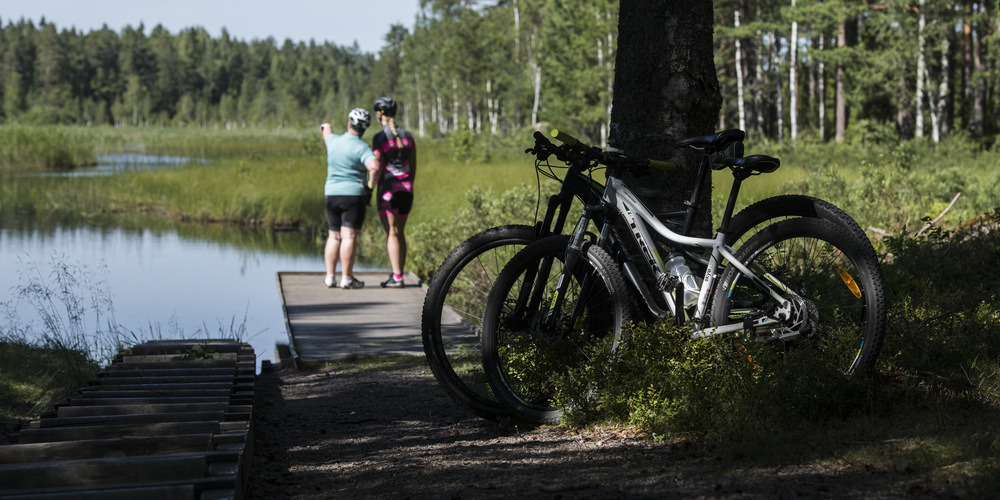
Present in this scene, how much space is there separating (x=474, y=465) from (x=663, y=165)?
179cm

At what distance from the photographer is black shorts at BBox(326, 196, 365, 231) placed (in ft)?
32.2

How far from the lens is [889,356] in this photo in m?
4.16

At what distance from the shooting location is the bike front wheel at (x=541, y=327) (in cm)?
445

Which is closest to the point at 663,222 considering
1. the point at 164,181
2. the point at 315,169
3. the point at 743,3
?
the point at 315,169

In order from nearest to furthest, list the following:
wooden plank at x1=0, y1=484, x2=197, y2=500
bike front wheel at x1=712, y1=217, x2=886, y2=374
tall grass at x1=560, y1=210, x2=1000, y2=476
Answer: wooden plank at x1=0, y1=484, x2=197, y2=500, tall grass at x1=560, y1=210, x2=1000, y2=476, bike front wheel at x1=712, y1=217, x2=886, y2=374

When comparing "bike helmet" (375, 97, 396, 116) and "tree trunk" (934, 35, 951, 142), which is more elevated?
"tree trunk" (934, 35, 951, 142)

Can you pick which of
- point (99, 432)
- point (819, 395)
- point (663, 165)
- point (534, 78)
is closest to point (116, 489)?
point (99, 432)

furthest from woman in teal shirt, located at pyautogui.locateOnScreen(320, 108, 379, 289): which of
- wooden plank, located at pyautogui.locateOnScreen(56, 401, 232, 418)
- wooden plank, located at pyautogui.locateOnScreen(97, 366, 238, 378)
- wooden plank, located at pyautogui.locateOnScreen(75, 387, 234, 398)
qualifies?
wooden plank, located at pyautogui.locateOnScreen(56, 401, 232, 418)

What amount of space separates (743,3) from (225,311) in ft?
122

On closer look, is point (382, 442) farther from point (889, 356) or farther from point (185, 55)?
point (185, 55)

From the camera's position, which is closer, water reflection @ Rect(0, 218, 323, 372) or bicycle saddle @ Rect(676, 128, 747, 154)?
bicycle saddle @ Rect(676, 128, 747, 154)

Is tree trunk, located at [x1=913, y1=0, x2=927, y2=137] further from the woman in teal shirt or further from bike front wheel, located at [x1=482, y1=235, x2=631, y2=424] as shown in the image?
bike front wheel, located at [x1=482, y1=235, x2=631, y2=424]

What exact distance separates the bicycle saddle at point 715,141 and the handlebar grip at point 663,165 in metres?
0.32

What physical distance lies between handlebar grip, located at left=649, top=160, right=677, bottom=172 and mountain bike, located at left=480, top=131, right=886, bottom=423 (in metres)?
0.10
